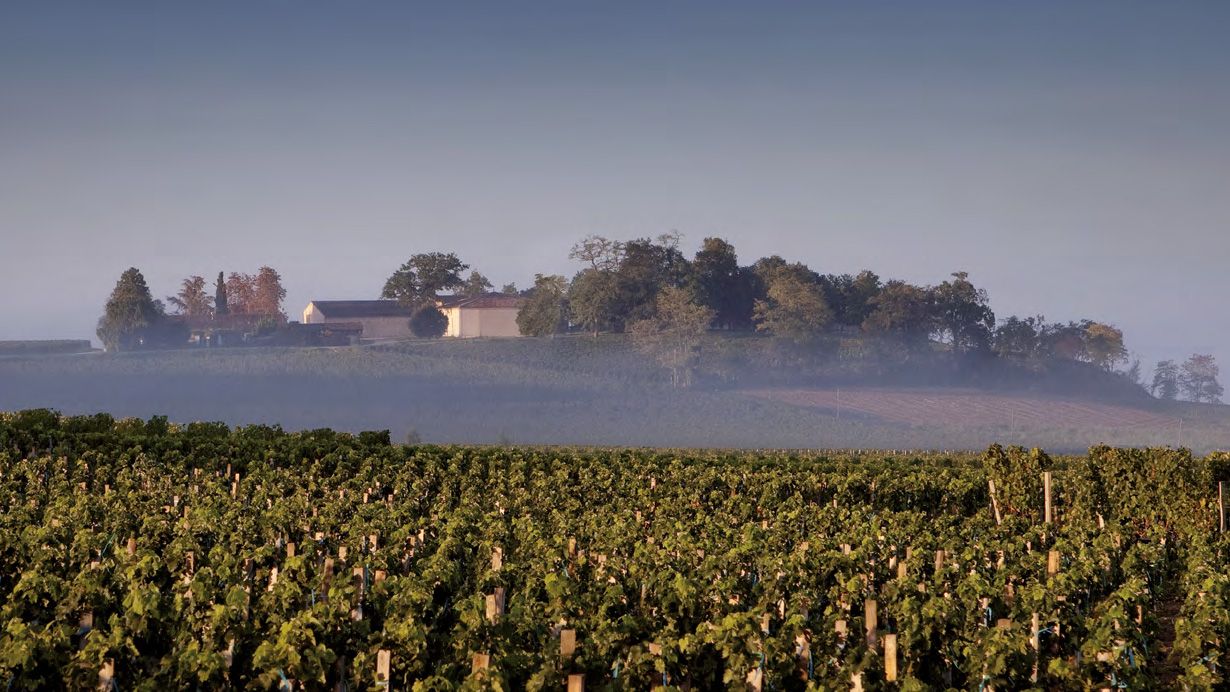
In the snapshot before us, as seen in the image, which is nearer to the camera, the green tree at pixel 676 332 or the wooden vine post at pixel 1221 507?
the wooden vine post at pixel 1221 507

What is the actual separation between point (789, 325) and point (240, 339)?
5572 centimetres

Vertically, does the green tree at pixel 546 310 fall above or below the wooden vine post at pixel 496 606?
above

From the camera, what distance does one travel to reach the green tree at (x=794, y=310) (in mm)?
129625

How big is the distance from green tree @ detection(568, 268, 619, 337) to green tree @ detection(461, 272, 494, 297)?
1599 cm

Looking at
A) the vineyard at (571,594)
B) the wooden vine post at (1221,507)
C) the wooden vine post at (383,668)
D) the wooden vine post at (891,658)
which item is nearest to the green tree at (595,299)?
the vineyard at (571,594)

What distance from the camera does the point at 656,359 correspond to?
129 metres

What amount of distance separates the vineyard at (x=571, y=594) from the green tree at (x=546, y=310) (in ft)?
344

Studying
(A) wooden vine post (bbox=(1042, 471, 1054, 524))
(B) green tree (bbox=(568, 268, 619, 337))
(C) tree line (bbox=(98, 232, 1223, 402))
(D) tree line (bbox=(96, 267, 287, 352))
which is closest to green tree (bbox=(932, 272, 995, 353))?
(C) tree line (bbox=(98, 232, 1223, 402))

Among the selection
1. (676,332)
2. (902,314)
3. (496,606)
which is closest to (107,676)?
(496,606)

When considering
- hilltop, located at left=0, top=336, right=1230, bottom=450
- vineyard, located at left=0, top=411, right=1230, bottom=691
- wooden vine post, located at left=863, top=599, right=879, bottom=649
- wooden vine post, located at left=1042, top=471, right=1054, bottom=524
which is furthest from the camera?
hilltop, located at left=0, top=336, right=1230, bottom=450

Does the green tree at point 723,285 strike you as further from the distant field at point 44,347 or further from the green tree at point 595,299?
the distant field at point 44,347

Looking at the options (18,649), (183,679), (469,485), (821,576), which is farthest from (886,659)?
(469,485)

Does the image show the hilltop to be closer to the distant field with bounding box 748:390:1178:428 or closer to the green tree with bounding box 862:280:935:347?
the distant field with bounding box 748:390:1178:428

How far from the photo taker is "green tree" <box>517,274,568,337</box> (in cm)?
13425
